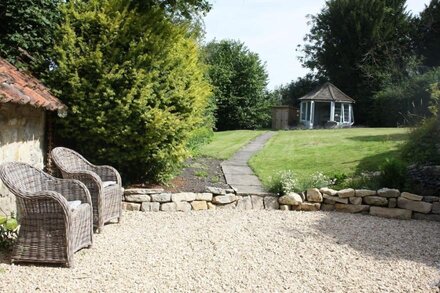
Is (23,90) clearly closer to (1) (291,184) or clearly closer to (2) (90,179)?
(2) (90,179)

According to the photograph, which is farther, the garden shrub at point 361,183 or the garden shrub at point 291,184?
the garden shrub at point 361,183

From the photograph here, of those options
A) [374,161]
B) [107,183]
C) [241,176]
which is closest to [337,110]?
[374,161]

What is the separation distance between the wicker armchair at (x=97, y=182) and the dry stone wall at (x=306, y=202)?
2.97 ft

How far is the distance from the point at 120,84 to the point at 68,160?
1451mm

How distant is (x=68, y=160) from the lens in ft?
19.0

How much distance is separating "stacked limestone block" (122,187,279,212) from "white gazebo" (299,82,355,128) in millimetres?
21008

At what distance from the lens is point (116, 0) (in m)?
6.55

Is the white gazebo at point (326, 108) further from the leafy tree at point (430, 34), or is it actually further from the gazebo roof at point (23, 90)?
the gazebo roof at point (23, 90)

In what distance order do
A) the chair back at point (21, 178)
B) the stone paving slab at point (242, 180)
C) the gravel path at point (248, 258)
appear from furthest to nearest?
1. the stone paving slab at point (242, 180)
2. the chair back at point (21, 178)
3. the gravel path at point (248, 258)

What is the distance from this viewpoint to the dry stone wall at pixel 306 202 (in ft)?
21.5

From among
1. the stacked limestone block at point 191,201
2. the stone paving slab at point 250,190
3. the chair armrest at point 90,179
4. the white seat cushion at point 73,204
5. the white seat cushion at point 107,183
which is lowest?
the stacked limestone block at point 191,201

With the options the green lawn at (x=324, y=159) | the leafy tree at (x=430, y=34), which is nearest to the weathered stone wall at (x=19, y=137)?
the green lawn at (x=324, y=159)

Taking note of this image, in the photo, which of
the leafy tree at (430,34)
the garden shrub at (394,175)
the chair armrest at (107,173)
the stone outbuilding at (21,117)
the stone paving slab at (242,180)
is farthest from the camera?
the leafy tree at (430,34)

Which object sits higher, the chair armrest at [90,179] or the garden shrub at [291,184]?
the chair armrest at [90,179]
